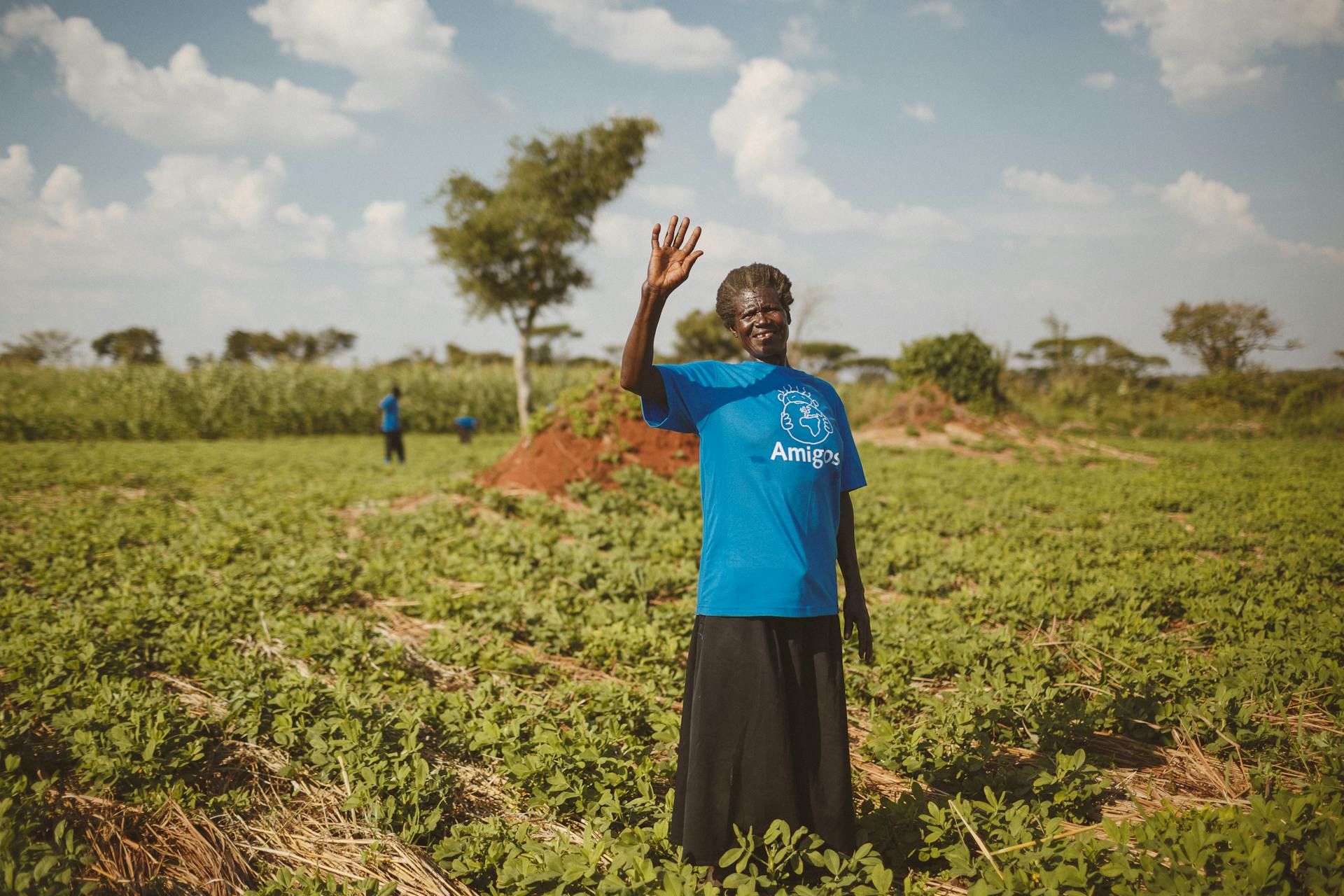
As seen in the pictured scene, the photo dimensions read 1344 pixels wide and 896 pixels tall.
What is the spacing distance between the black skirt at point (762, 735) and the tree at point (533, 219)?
1798 cm

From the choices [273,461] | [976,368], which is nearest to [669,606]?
[273,461]

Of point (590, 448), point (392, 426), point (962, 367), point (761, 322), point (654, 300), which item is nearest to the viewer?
point (654, 300)

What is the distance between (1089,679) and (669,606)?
246cm

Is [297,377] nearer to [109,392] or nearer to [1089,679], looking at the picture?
[109,392]

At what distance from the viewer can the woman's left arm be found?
2.26 meters

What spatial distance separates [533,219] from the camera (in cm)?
1862

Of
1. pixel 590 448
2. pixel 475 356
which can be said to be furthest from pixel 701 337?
pixel 590 448

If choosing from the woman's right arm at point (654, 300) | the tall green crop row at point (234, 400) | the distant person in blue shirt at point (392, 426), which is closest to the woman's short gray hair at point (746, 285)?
the woman's right arm at point (654, 300)

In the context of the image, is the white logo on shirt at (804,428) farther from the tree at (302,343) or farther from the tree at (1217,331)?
the tree at (302,343)

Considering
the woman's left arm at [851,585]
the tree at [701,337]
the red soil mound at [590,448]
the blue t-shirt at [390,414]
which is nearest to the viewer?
the woman's left arm at [851,585]

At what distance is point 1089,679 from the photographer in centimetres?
360

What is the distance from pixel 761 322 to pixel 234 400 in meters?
22.4

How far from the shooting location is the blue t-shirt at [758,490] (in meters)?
1.94

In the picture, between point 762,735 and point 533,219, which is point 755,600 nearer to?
point 762,735
